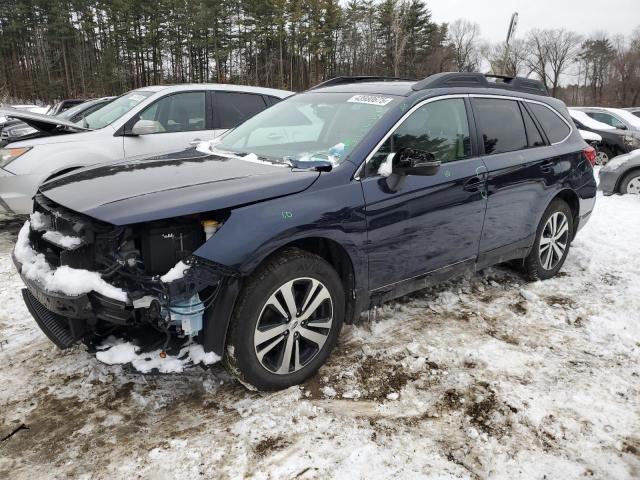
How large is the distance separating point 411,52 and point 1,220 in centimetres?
5604

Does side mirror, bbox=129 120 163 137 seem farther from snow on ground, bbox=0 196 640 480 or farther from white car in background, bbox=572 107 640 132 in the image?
white car in background, bbox=572 107 640 132

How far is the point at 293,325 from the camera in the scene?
2742 mm

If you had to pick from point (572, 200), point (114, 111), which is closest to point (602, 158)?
point (572, 200)

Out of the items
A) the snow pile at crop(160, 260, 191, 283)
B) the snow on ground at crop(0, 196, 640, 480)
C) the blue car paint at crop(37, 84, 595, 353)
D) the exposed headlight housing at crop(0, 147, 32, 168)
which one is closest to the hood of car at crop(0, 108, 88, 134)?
the exposed headlight housing at crop(0, 147, 32, 168)

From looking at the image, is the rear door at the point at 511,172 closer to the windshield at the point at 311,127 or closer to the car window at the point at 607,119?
the windshield at the point at 311,127

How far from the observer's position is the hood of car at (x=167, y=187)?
2.33 m

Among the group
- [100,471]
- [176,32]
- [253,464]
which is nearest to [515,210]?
[253,464]

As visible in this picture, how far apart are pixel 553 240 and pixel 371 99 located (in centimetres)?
251

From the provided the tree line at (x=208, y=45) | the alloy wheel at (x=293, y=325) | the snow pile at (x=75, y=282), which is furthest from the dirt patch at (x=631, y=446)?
the tree line at (x=208, y=45)

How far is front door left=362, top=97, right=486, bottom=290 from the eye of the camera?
3.07 meters

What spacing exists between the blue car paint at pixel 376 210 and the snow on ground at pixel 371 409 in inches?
17.6

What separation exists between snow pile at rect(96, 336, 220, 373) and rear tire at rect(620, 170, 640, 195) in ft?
29.8

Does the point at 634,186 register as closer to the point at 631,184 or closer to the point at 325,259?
the point at 631,184

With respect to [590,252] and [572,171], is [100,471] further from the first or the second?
[590,252]
